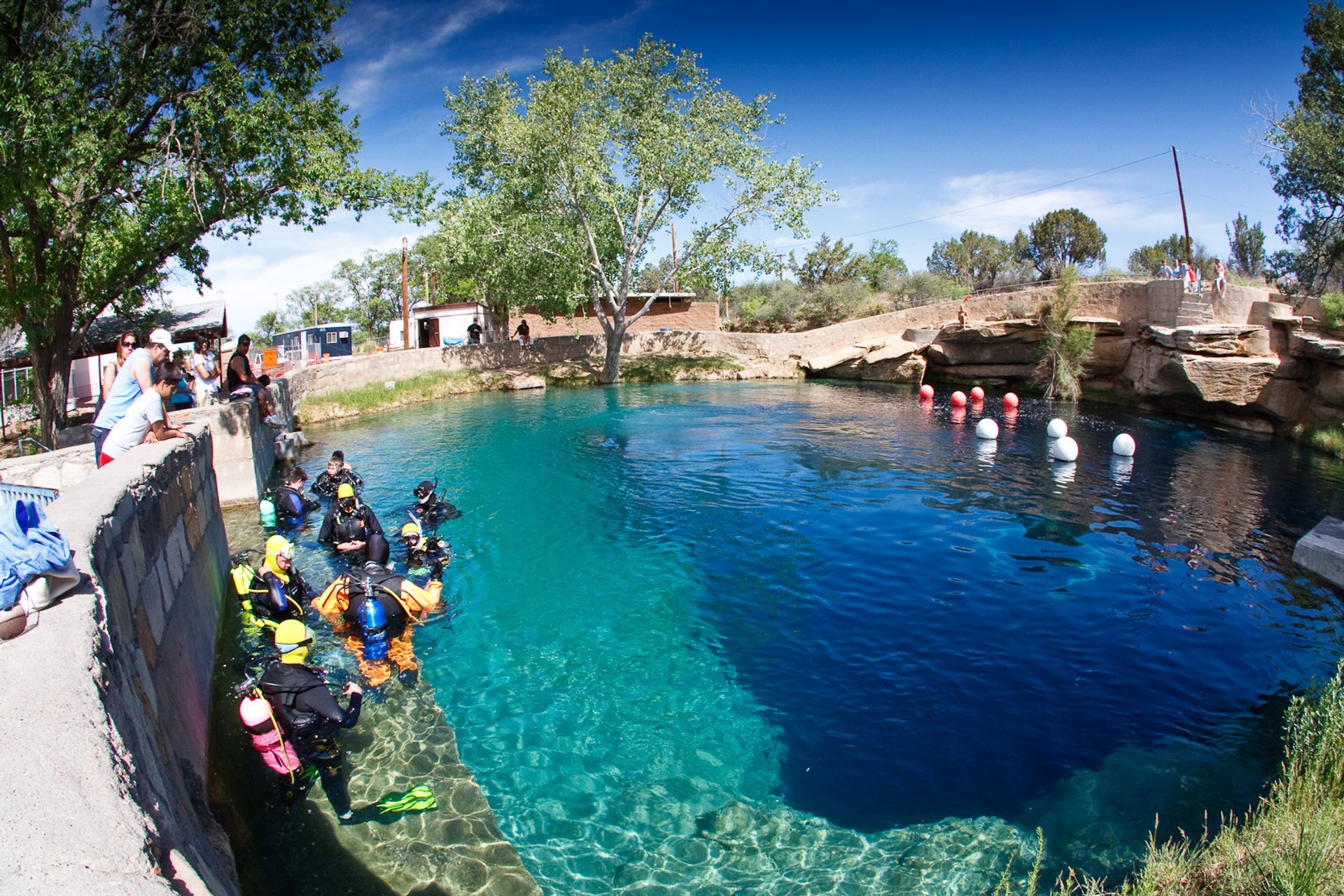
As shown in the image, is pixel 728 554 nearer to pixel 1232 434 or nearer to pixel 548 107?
pixel 1232 434

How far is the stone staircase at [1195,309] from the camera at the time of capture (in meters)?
23.6

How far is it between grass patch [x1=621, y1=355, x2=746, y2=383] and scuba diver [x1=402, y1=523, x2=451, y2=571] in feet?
79.9

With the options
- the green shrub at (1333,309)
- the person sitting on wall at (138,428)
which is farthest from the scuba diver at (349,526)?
the green shrub at (1333,309)

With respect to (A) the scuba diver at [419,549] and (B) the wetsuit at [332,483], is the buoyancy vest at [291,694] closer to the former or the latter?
(A) the scuba diver at [419,549]

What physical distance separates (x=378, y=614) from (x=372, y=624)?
12 centimetres

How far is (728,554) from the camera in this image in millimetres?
11727

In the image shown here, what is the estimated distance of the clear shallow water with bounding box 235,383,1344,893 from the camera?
593 centimetres

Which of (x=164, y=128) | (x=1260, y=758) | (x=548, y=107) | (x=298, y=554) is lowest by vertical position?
(x=1260, y=758)

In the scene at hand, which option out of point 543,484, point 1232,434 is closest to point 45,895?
point 543,484

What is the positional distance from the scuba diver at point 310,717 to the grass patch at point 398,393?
762 inches

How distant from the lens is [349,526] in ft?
35.9

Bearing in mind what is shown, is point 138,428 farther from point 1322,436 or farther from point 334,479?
point 1322,436

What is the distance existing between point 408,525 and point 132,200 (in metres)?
9.37

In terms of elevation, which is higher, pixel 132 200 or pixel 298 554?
pixel 132 200
